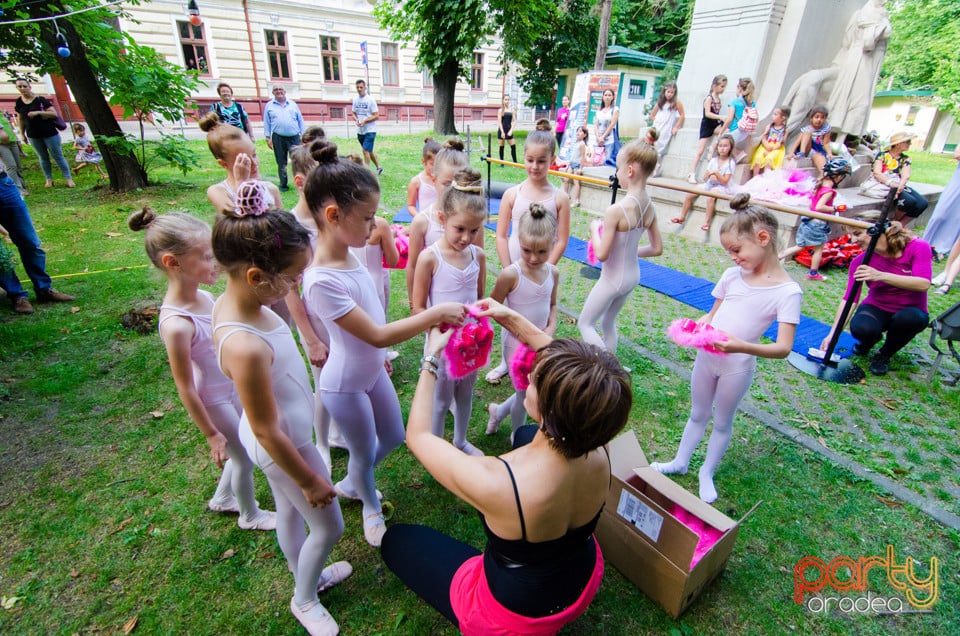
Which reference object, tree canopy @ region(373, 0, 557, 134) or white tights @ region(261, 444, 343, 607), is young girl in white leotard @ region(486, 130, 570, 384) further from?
tree canopy @ region(373, 0, 557, 134)

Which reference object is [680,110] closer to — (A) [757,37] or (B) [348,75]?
(A) [757,37]

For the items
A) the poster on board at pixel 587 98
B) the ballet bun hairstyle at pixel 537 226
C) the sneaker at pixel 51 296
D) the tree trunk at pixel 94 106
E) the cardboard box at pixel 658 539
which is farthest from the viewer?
the poster on board at pixel 587 98

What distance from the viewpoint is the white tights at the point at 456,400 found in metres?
3.16

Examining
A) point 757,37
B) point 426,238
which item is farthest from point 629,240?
point 757,37

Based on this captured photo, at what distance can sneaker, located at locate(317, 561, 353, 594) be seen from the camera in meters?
2.58

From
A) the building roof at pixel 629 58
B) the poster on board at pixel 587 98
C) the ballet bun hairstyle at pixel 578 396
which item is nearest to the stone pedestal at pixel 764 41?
the poster on board at pixel 587 98

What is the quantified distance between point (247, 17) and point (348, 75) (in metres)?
5.94

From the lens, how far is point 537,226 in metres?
3.04

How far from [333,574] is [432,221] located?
270 centimetres

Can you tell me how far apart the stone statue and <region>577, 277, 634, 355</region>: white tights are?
8125 millimetres

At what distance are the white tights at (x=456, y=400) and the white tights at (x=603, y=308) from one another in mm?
1453

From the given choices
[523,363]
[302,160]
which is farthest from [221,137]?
[523,363]

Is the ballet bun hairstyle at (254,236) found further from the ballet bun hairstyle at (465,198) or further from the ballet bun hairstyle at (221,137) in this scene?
the ballet bun hairstyle at (221,137)

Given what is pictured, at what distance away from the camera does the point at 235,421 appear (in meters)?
2.66
